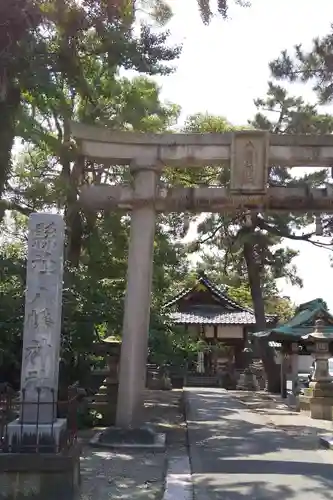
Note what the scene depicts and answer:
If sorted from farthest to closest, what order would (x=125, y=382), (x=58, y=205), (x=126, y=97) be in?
(x=126, y=97) < (x=58, y=205) < (x=125, y=382)

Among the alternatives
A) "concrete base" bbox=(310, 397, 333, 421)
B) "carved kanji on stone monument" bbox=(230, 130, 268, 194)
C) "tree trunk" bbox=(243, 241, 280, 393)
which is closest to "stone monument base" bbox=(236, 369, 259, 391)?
"tree trunk" bbox=(243, 241, 280, 393)

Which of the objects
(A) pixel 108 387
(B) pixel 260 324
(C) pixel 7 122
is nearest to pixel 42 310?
(C) pixel 7 122

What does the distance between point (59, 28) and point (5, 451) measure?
8.30 metres

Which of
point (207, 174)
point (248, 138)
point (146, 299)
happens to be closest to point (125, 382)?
point (146, 299)

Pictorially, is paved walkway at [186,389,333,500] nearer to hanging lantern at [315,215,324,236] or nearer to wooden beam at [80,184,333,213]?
hanging lantern at [315,215,324,236]

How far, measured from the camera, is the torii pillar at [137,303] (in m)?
10.4

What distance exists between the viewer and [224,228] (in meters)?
27.4

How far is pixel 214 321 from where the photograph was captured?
32844 millimetres

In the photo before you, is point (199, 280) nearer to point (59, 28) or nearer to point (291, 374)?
point (291, 374)

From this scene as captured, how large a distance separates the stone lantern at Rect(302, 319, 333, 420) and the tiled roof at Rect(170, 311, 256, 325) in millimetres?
15179

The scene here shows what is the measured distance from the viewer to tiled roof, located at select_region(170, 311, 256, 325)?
32688mm

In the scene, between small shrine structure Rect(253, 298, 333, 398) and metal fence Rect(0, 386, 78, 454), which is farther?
small shrine structure Rect(253, 298, 333, 398)

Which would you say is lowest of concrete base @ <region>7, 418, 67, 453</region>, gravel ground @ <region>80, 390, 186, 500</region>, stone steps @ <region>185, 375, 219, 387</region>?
stone steps @ <region>185, 375, 219, 387</region>

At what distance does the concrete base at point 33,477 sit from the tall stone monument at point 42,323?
66 centimetres
